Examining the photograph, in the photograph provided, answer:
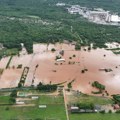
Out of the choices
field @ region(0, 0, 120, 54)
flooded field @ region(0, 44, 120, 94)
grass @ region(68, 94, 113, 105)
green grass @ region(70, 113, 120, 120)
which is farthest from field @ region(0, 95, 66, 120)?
field @ region(0, 0, 120, 54)

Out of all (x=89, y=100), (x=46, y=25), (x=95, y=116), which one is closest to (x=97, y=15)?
(x=46, y=25)

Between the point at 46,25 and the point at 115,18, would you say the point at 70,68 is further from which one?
the point at 115,18

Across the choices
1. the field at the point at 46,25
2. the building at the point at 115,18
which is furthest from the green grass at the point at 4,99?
the building at the point at 115,18

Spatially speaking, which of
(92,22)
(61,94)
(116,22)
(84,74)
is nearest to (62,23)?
(92,22)

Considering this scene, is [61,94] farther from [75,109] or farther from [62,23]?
[62,23]

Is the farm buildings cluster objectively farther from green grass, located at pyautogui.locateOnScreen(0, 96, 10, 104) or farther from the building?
green grass, located at pyautogui.locateOnScreen(0, 96, 10, 104)
